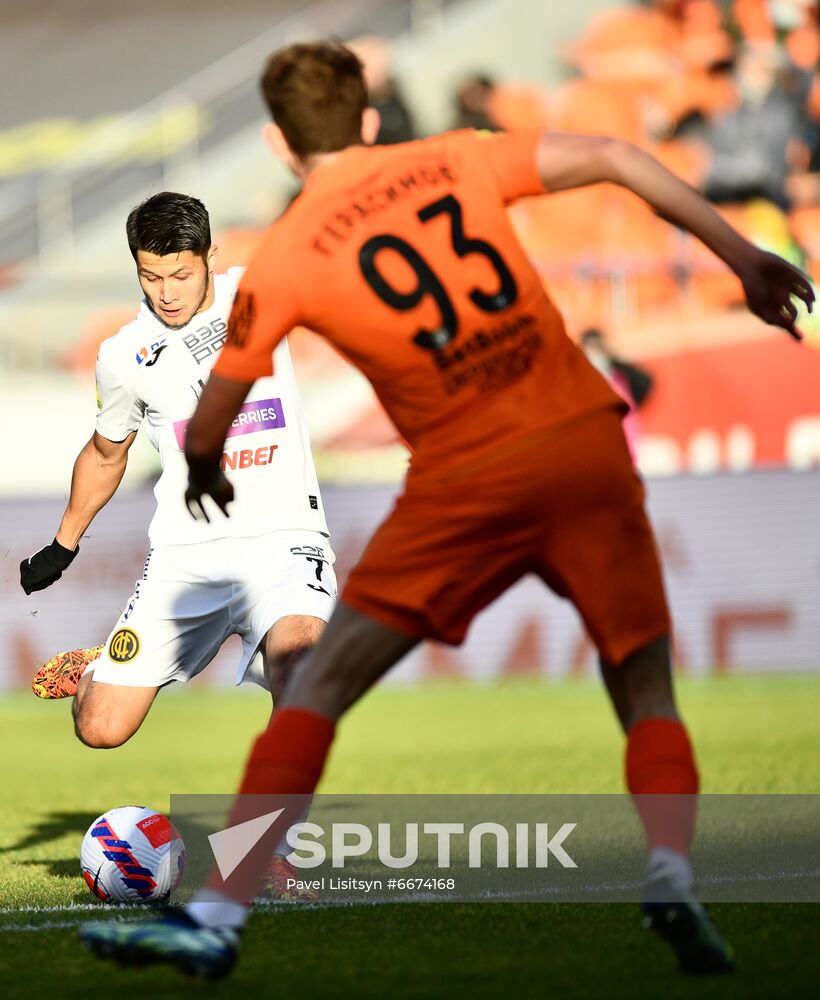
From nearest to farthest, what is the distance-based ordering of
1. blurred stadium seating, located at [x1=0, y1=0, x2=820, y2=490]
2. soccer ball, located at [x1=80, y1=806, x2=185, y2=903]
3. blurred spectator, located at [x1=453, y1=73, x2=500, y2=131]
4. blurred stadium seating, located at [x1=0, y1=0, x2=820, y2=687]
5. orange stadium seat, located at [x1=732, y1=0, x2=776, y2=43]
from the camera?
soccer ball, located at [x1=80, y1=806, x2=185, y2=903] < blurred stadium seating, located at [x1=0, y1=0, x2=820, y2=687] < blurred stadium seating, located at [x1=0, y1=0, x2=820, y2=490] < blurred spectator, located at [x1=453, y1=73, x2=500, y2=131] < orange stadium seat, located at [x1=732, y1=0, x2=776, y2=43]

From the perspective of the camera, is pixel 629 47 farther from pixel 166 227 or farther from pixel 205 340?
pixel 166 227

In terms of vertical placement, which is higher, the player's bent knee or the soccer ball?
the player's bent knee

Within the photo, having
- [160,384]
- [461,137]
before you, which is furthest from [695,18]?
[461,137]

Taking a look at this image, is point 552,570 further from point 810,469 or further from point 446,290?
point 810,469

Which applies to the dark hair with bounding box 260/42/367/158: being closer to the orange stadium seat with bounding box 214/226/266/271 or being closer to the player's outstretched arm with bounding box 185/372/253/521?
the player's outstretched arm with bounding box 185/372/253/521

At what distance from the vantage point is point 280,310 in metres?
3.51

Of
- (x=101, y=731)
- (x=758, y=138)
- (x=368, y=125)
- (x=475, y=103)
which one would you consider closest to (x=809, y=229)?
(x=758, y=138)

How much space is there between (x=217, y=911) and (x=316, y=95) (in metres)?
1.79

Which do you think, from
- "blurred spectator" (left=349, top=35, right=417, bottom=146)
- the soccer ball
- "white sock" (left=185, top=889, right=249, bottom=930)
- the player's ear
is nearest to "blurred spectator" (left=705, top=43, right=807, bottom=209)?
"blurred spectator" (left=349, top=35, right=417, bottom=146)

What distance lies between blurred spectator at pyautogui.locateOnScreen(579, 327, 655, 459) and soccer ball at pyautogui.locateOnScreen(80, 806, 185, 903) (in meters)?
11.8

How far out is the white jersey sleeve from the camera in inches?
213

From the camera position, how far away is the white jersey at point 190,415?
5.34 meters

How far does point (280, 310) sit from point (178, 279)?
5.88 feet

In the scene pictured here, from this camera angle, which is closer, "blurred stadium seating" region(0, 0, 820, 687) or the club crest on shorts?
the club crest on shorts
